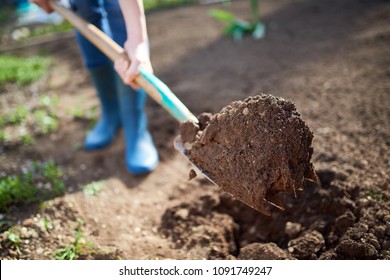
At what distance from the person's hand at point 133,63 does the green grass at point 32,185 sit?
881mm

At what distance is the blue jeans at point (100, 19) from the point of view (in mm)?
2125

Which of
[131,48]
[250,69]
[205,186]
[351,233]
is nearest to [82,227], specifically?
[205,186]

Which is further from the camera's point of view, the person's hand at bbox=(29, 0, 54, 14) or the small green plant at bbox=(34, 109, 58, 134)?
the small green plant at bbox=(34, 109, 58, 134)

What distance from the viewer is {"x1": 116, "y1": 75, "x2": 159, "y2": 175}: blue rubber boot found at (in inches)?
93.2

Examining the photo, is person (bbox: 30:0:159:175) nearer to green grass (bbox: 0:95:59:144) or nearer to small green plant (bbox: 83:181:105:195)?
small green plant (bbox: 83:181:105:195)

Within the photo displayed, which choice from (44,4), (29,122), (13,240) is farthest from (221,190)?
(29,122)

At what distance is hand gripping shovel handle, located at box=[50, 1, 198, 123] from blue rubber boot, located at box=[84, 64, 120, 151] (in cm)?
46

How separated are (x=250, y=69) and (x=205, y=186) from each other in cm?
162

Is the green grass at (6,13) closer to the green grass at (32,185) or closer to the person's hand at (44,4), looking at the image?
the person's hand at (44,4)

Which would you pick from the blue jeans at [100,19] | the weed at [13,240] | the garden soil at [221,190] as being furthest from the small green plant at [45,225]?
the blue jeans at [100,19]

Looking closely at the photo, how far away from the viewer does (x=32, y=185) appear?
2.24 meters

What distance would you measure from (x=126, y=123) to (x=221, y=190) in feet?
2.89

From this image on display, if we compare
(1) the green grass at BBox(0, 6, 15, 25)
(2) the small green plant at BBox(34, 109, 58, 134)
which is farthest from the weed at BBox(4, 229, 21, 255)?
(1) the green grass at BBox(0, 6, 15, 25)

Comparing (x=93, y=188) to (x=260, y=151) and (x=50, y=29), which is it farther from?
(x=50, y=29)
